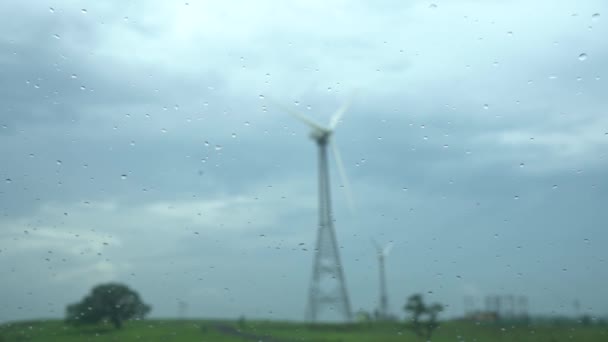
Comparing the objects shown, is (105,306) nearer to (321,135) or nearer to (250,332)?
(250,332)

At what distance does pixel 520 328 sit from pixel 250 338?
3.62 meters

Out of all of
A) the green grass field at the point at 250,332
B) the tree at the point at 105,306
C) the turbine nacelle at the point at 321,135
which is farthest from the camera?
the turbine nacelle at the point at 321,135

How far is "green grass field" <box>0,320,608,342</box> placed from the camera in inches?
408

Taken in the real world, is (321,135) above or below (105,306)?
above

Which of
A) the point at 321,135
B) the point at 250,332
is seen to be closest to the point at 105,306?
the point at 250,332

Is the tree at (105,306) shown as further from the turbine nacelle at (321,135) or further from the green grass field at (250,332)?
the turbine nacelle at (321,135)

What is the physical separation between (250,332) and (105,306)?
78.3 inches

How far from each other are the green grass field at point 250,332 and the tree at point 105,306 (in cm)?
14

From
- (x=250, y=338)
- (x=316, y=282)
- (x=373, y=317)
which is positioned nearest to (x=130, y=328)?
(x=250, y=338)

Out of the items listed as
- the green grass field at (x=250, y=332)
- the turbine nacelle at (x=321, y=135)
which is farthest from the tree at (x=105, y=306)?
the turbine nacelle at (x=321, y=135)

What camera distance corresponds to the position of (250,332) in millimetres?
11164

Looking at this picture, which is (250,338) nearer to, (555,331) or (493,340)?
(493,340)

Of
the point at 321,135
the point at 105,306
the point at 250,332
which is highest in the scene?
the point at 321,135

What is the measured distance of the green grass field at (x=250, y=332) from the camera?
408 inches
